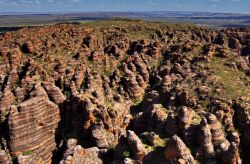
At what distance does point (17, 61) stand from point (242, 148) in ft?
266

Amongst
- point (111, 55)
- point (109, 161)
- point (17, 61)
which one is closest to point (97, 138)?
point (109, 161)

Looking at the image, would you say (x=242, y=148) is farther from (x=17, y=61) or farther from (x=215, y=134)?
(x=17, y=61)

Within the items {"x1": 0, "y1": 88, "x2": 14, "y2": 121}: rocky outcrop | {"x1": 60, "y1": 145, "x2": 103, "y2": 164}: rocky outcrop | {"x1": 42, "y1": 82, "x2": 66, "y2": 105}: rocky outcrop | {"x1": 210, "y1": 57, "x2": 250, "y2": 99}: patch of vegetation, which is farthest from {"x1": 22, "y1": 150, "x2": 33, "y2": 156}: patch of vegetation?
{"x1": 210, "y1": 57, "x2": 250, "y2": 99}: patch of vegetation

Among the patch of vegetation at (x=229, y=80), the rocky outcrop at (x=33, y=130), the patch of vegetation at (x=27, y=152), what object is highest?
the patch of vegetation at (x=229, y=80)

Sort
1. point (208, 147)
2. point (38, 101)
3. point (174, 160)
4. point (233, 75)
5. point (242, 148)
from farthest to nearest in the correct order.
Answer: point (233, 75) < point (38, 101) < point (242, 148) < point (208, 147) < point (174, 160)

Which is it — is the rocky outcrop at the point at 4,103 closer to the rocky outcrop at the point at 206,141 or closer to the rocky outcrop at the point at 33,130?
the rocky outcrop at the point at 33,130

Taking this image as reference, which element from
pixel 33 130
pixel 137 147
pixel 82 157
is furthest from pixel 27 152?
pixel 137 147

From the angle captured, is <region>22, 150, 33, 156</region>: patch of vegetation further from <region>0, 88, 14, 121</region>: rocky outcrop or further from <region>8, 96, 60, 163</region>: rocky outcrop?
<region>0, 88, 14, 121</region>: rocky outcrop

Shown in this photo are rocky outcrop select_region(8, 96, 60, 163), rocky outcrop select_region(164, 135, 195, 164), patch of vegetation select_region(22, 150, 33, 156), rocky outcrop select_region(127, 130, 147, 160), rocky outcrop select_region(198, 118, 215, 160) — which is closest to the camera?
rocky outcrop select_region(164, 135, 195, 164)

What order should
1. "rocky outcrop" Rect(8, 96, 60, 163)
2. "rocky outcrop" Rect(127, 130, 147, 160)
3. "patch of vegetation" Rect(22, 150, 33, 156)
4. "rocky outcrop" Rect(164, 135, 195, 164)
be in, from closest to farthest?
"rocky outcrop" Rect(164, 135, 195, 164) → "rocky outcrop" Rect(127, 130, 147, 160) → "rocky outcrop" Rect(8, 96, 60, 163) → "patch of vegetation" Rect(22, 150, 33, 156)

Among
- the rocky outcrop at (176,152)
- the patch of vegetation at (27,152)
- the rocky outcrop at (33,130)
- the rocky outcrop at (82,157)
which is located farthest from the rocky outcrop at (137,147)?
the patch of vegetation at (27,152)

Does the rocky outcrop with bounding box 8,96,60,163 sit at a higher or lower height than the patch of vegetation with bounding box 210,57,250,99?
lower

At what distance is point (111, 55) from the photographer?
168750 millimetres

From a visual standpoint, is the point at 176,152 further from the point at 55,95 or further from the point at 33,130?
the point at 55,95
